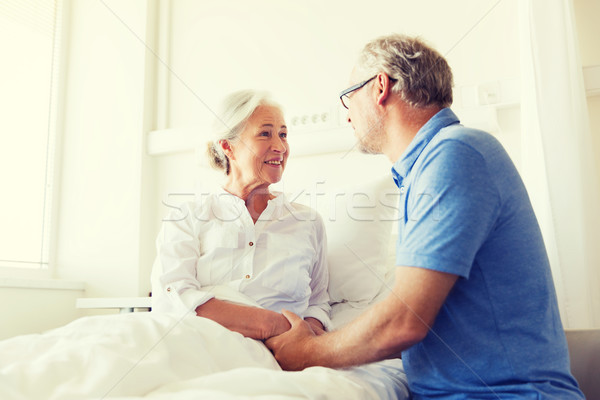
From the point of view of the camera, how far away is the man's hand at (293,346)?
1.10 m

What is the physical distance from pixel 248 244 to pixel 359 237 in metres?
0.38

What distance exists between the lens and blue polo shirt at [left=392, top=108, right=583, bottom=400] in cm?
87

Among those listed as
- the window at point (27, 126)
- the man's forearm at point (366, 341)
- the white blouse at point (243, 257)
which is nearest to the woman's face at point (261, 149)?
the white blouse at point (243, 257)

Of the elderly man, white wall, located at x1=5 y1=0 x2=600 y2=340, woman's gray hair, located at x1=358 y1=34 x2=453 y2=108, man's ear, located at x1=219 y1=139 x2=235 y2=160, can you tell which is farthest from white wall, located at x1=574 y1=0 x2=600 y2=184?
man's ear, located at x1=219 y1=139 x2=235 y2=160

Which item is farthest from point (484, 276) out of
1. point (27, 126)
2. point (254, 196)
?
point (27, 126)

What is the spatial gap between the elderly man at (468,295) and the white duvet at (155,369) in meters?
0.11

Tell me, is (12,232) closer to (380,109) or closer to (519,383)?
(380,109)

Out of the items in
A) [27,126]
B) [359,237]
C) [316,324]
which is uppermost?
[27,126]

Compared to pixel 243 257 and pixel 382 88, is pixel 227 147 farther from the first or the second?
pixel 382 88

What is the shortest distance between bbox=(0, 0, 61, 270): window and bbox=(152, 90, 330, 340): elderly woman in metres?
1.50

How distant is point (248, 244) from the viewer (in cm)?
158

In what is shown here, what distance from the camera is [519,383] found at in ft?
2.88

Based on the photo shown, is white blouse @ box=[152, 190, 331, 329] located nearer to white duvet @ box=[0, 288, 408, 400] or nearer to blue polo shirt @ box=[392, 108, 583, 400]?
white duvet @ box=[0, 288, 408, 400]

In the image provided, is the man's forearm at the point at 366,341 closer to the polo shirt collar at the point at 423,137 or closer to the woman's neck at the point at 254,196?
the polo shirt collar at the point at 423,137
